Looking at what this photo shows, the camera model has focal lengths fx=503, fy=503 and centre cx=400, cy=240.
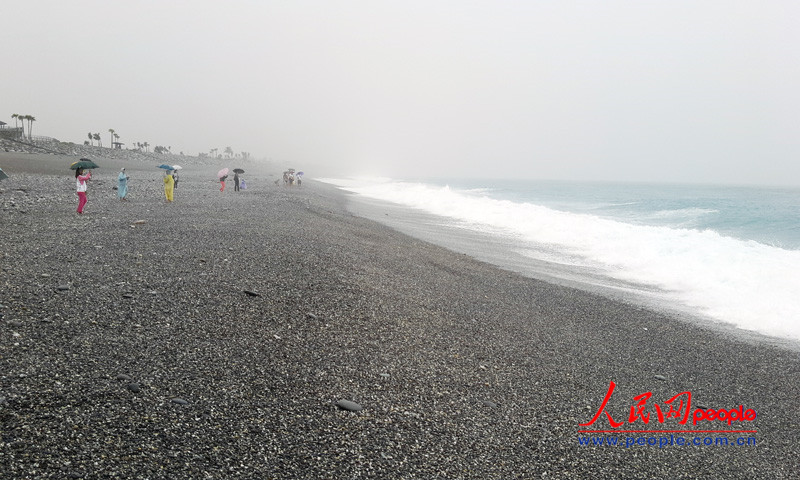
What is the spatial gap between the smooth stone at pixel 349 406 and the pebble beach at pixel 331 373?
0.07 feet

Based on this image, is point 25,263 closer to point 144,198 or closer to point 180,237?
point 180,237

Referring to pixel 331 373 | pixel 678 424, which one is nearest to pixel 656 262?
pixel 678 424

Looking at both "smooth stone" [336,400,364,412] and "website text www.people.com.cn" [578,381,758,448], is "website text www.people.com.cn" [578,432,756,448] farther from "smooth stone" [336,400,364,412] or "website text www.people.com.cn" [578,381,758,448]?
"smooth stone" [336,400,364,412]

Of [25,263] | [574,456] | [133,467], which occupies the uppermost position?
[25,263]

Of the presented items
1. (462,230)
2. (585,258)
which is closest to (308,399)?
(585,258)

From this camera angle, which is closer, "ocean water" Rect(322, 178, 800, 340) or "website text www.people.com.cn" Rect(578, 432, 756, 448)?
"website text www.people.com.cn" Rect(578, 432, 756, 448)

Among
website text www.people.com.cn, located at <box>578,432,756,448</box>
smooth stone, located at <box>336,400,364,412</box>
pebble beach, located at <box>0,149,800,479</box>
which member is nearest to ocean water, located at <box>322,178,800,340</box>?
pebble beach, located at <box>0,149,800,479</box>

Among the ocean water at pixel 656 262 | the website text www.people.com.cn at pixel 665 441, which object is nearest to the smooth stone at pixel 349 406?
the website text www.people.com.cn at pixel 665 441

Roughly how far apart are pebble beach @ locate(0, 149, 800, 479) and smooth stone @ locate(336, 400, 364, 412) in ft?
0.07

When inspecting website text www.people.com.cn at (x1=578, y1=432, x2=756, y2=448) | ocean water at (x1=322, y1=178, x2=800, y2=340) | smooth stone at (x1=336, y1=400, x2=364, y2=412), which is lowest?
website text www.people.com.cn at (x1=578, y1=432, x2=756, y2=448)

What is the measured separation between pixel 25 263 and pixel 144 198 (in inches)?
601

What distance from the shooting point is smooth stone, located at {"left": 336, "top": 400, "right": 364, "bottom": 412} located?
16.9 feet

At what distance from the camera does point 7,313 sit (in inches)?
245

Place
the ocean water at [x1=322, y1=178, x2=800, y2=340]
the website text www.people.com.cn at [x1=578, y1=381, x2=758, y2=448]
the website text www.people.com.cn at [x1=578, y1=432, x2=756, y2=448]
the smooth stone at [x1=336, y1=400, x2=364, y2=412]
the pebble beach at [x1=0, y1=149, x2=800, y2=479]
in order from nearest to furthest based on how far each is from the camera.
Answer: the pebble beach at [x1=0, y1=149, x2=800, y2=479] < the smooth stone at [x1=336, y1=400, x2=364, y2=412] < the website text www.people.com.cn at [x1=578, y1=432, x2=756, y2=448] < the website text www.people.com.cn at [x1=578, y1=381, x2=758, y2=448] < the ocean water at [x1=322, y1=178, x2=800, y2=340]
